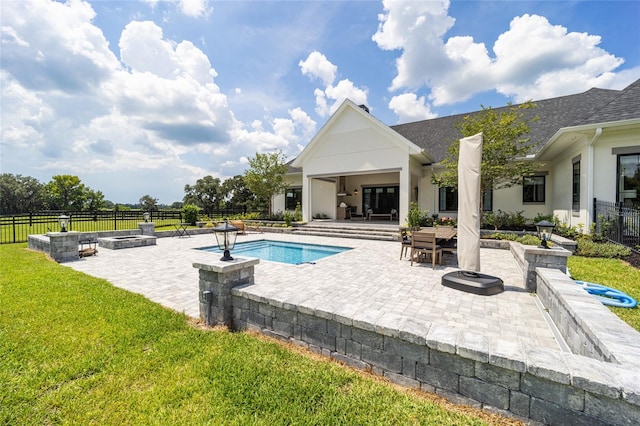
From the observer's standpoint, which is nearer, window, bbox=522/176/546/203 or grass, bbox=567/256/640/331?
grass, bbox=567/256/640/331

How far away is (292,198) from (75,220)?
13.3 metres

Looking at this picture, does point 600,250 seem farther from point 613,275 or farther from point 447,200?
point 447,200

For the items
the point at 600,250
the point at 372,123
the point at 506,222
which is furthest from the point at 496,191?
the point at 372,123

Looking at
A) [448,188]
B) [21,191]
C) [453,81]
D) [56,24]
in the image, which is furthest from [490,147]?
[21,191]

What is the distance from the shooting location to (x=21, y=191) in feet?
134

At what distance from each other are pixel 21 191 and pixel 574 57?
65457 millimetres

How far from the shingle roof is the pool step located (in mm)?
5850

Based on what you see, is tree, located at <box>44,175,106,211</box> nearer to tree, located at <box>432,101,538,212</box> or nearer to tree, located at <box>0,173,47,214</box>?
tree, located at <box>0,173,47,214</box>

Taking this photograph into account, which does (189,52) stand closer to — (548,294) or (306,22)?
(306,22)

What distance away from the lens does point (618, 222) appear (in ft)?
25.7

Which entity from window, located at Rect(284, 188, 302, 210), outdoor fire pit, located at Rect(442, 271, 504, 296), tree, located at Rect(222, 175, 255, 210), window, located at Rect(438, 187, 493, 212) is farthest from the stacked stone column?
tree, located at Rect(222, 175, 255, 210)

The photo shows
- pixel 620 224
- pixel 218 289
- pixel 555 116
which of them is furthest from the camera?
pixel 555 116

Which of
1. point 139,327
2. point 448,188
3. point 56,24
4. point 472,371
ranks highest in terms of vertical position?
point 56,24

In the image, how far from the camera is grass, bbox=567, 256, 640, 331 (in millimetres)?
3916
